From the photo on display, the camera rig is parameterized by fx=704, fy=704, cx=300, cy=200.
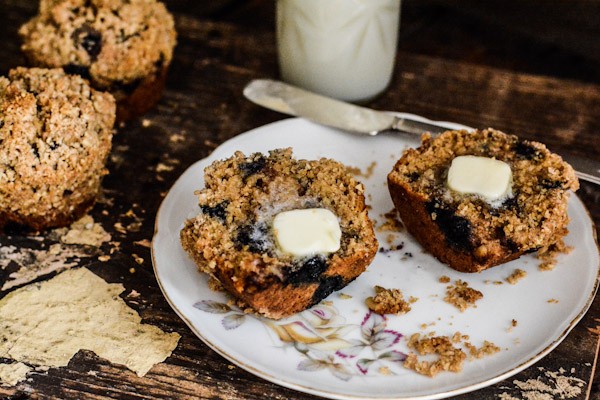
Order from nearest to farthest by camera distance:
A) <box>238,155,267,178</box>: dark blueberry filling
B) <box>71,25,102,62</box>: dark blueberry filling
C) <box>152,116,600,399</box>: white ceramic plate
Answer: <box>152,116,600,399</box>: white ceramic plate, <box>238,155,267,178</box>: dark blueberry filling, <box>71,25,102,62</box>: dark blueberry filling

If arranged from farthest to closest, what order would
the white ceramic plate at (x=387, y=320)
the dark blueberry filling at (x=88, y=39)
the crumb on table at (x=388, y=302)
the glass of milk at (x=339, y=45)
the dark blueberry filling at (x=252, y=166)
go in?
the glass of milk at (x=339, y=45) → the dark blueberry filling at (x=88, y=39) → the dark blueberry filling at (x=252, y=166) → the crumb on table at (x=388, y=302) → the white ceramic plate at (x=387, y=320)

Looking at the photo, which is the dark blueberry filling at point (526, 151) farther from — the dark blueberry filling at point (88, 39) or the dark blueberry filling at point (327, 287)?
the dark blueberry filling at point (88, 39)

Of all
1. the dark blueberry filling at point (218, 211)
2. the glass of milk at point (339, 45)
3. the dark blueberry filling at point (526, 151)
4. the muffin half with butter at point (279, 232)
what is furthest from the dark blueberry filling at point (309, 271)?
the glass of milk at point (339, 45)

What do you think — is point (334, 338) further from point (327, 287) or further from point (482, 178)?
point (482, 178)

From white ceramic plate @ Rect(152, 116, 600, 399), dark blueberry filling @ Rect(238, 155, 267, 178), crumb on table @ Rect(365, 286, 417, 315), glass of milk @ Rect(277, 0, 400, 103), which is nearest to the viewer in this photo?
white ceramic plate @ Rect(152, 116, 600, 399)

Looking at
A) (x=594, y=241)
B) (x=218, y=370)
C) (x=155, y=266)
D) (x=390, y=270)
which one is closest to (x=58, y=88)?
(x=155, y=266)

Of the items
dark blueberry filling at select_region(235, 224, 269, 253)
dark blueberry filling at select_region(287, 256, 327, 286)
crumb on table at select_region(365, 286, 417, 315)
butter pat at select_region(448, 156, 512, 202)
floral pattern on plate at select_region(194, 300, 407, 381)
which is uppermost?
butter pat at select_region(448, 156, 512, 202)

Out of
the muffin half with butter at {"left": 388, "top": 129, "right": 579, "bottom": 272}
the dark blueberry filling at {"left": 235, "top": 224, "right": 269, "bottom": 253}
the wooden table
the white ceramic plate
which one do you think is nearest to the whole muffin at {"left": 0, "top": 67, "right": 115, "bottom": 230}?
A: the wooden table

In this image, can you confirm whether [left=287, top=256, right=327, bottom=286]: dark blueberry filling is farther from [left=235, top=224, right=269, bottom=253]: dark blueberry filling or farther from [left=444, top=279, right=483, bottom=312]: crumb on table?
[left=444, top=279, right=483, bottom=312]: crumb on table
